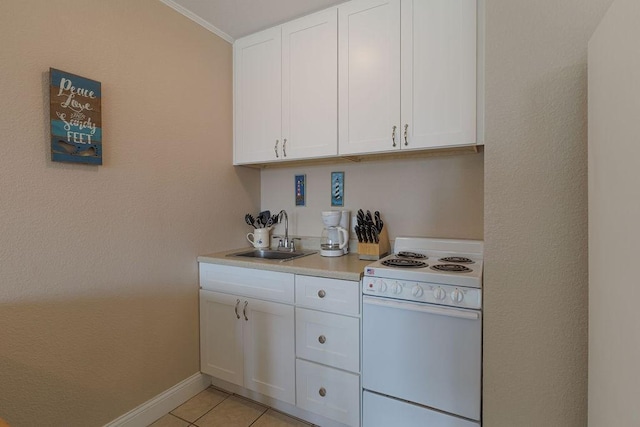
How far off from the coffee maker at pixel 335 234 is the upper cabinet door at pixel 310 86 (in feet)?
1.43

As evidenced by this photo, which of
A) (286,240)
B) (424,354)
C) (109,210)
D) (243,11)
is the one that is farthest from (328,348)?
(243,11)

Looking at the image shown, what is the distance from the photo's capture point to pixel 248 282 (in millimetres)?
1826

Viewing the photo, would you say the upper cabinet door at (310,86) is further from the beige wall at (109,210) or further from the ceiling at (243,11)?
the beige wall at (109,210)

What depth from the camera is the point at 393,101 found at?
1.70 m

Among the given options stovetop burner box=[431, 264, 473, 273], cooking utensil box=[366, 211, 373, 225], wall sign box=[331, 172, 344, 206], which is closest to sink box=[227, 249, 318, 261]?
wall sign box=[331, 172, 344, 206]

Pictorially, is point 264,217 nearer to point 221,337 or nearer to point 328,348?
point 221,337

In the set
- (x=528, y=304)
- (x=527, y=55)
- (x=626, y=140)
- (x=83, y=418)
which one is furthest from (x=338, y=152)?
(x=83, y=418)

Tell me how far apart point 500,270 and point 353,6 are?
1.67 meters

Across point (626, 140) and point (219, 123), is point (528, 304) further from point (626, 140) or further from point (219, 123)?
point (219, 123)

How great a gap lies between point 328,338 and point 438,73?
1510 mm

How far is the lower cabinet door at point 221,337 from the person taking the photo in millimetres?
1861

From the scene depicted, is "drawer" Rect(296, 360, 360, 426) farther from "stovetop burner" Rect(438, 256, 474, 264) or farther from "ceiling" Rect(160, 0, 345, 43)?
"ceiling" Rect(160, 0, 345, 43)

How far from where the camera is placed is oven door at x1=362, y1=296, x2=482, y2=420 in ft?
4.11

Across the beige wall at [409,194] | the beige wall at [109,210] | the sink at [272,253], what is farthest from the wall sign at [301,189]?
the beige wall at [109,210]
